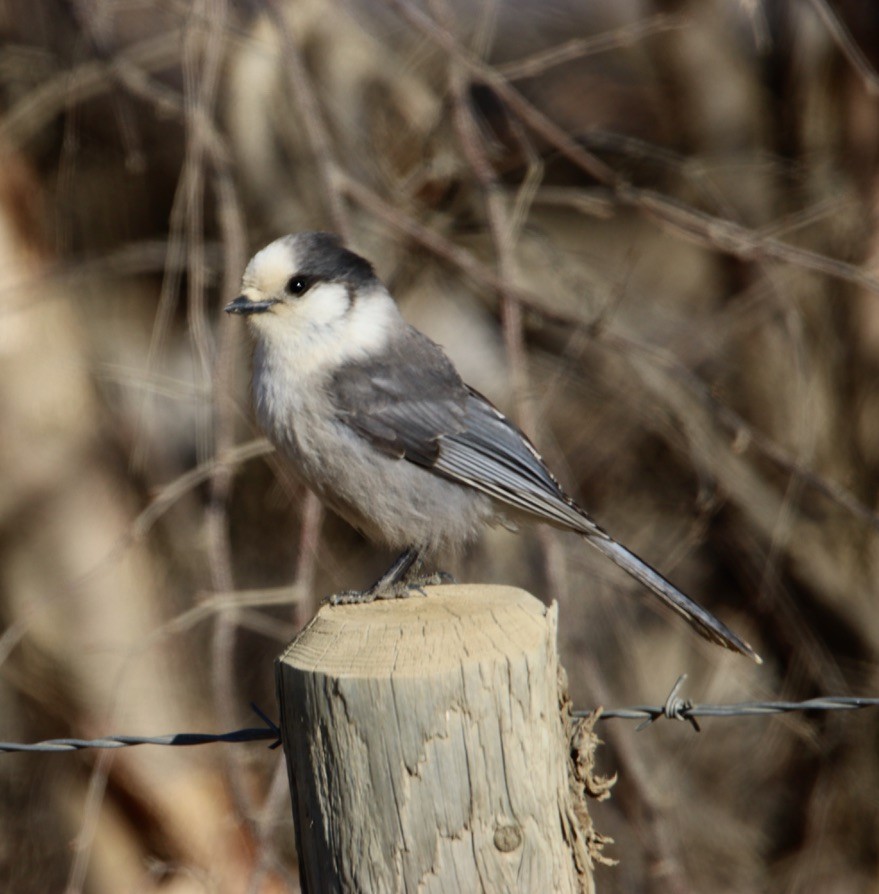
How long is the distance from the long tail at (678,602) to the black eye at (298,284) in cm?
103

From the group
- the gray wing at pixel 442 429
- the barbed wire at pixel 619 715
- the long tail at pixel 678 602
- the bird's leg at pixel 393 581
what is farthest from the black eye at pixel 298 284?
the barbed wire at pixel 619 715

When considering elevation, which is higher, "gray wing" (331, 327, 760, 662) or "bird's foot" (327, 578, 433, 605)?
"gray wing" (331, 327, 760, 662)

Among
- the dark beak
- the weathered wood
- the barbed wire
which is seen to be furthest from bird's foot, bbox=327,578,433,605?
the dark beak

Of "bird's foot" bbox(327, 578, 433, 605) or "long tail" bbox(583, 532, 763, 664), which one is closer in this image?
"bird's foot" bbox(327, 578, 433, 605)

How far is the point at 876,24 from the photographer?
5.36 metres

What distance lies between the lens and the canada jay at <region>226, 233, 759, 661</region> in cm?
311

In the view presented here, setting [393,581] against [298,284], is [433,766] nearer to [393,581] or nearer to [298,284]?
[393,581]

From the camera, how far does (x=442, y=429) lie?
3.24 meters

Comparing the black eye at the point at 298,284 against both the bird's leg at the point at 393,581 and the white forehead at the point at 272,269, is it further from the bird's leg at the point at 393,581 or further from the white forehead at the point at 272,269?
the bird's leg at the point at 393,581

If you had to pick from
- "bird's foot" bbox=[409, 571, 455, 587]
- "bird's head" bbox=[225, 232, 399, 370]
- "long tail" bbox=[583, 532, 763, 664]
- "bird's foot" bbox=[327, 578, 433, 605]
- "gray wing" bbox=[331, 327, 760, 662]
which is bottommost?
"long tail" bbox=[583, 532, 763, 664]

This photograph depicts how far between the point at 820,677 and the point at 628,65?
3.08m

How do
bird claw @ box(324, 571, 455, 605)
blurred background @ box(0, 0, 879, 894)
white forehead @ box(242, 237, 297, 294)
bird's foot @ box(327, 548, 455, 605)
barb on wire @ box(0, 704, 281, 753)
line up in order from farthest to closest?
blurred background @ box(0, 0, 879, 894)
white forehead @ box(242, 237, 297, 294)
bird's foot @ box(327, 548, 455, 605)
bird claw @ box(324, 571, 455, 605)
barb on wire @ box(0, 704, 281, 753)

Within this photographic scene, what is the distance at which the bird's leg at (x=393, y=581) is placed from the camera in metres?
2.91

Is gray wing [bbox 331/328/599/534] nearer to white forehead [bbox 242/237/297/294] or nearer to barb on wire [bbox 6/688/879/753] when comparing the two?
white forehead [bbox 242/237/297/294]
